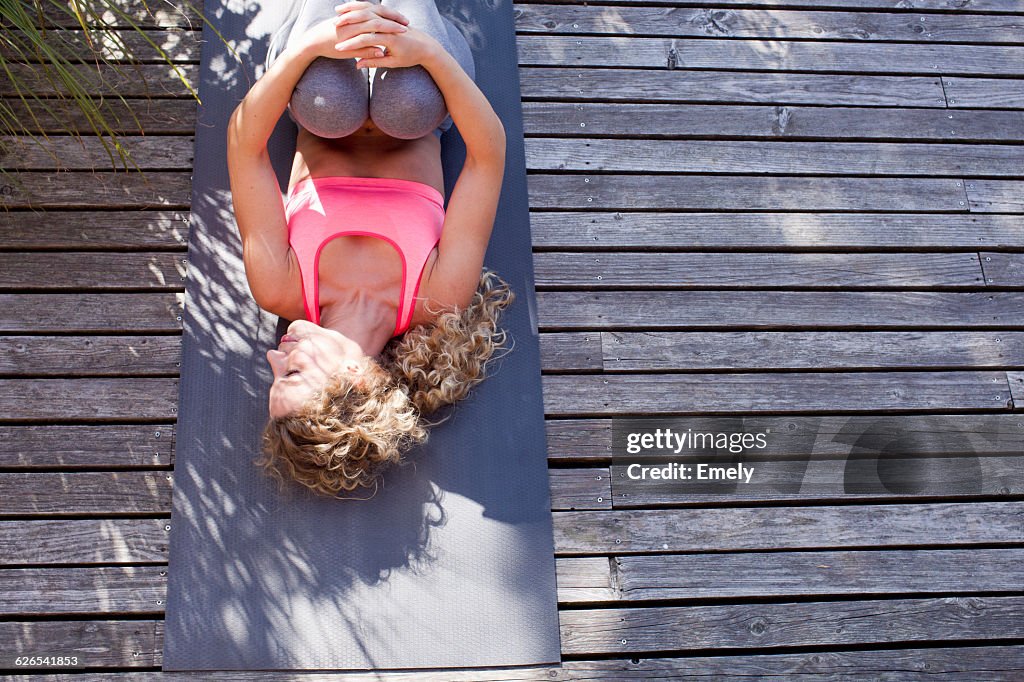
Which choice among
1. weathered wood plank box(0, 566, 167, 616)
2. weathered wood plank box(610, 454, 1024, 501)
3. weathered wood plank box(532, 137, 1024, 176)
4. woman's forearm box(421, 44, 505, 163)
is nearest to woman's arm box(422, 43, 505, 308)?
woman's forearm box(421, 44, 505, 163)

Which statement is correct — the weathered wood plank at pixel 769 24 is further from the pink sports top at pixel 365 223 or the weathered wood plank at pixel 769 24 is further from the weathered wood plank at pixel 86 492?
the weathered wood plank at pixel 86 492

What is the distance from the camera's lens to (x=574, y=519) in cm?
217

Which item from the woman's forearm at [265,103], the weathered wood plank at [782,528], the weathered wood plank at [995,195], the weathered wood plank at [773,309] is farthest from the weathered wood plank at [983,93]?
the woman's forearm at [265,103]

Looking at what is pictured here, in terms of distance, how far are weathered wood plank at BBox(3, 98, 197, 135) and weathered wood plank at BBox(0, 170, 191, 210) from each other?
151 millimetres

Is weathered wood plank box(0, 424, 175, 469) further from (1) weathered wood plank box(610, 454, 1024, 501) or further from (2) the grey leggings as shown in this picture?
(1) weathered wood plank box(610, 454, 1024, 501)

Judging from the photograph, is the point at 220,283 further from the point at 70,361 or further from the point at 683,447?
the point at 683,447

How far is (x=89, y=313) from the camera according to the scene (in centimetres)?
228

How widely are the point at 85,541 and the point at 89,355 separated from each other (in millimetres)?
482

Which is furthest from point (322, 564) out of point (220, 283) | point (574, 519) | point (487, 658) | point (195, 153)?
point (195, 153)

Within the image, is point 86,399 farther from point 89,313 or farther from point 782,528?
point 782,528

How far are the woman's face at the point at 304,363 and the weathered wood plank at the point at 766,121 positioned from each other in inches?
39.6

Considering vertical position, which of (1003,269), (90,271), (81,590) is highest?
(90,271)

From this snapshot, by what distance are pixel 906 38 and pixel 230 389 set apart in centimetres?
242

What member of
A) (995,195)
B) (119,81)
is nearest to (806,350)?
(995,195)
